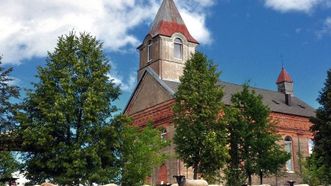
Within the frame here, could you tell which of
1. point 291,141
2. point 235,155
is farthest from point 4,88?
point 291,141

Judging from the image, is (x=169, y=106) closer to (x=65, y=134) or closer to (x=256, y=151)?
(x=256, y=151)

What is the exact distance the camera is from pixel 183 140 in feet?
101

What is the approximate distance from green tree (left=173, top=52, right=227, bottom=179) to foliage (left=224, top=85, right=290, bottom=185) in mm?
1833

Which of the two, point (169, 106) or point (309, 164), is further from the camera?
point (169, 106)

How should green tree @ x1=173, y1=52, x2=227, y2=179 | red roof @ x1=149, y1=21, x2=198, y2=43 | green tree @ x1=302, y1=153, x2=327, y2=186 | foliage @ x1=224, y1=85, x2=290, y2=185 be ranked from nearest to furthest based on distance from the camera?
green tree @ x1=173, y1=52, x2=227, y2=179 < foliage @ x1=224, y1=85, x2=290, y2=185 < green tree @ x1=302, y1=153, x2=327, y2=186 < red roof @ x1=149, y1=21, x2=198, y2=43

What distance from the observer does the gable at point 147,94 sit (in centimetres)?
4478

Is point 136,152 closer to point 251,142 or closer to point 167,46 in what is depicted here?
point 251,142

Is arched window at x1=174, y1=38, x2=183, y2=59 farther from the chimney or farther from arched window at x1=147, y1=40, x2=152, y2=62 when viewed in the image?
the chimney

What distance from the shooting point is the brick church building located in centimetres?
4506

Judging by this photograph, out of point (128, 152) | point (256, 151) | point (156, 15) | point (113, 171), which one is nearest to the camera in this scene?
point (113, 171)

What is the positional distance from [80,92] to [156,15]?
26.3 m

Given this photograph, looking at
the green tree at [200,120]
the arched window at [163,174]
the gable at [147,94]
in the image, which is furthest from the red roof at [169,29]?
the green tree at [200,120]

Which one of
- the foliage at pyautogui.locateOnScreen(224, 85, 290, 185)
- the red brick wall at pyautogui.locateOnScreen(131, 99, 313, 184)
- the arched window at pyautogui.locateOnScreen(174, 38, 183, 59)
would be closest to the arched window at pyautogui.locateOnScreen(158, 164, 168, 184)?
the red brick wall at pyautogui.locateOnScreen(131, 99, 313, 184)

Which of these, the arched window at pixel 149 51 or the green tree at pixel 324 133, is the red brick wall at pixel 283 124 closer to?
the arched window at pixel 149 51
